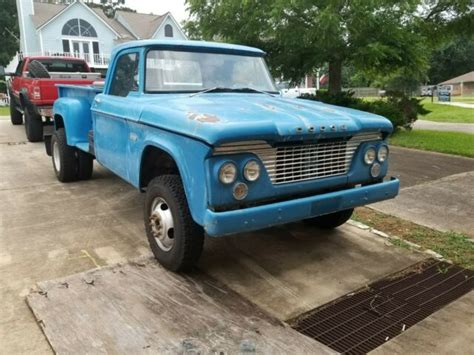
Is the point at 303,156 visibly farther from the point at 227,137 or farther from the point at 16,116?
the point at 16,116

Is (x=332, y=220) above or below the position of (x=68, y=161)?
below

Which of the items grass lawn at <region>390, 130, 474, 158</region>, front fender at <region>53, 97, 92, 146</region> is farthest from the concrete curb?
grass lawn at <region>390, 130, 474, 158</region>

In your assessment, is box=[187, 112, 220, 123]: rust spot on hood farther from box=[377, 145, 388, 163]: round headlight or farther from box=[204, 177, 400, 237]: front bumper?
box=[377, 145, 388, 163]: round headlight

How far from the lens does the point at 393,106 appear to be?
1288cm

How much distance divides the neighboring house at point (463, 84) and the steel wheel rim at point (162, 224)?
69272 millimetres

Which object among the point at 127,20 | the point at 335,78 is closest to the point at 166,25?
the point at 127,20

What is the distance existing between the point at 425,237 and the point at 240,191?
98.9 inches

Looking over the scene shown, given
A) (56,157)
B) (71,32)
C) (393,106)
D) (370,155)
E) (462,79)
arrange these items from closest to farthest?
(370,155) → (56,157) → (393,106) → (71,32) → (462,79)

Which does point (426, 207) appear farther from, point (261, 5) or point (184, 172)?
point (261, 5)

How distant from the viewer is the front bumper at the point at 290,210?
3098 mm

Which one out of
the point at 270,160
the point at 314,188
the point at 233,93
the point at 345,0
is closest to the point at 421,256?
the point at 314,188

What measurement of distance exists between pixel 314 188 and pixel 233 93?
1469mm

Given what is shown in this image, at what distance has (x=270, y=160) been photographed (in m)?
3.33

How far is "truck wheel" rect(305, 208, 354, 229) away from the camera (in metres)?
4.71
